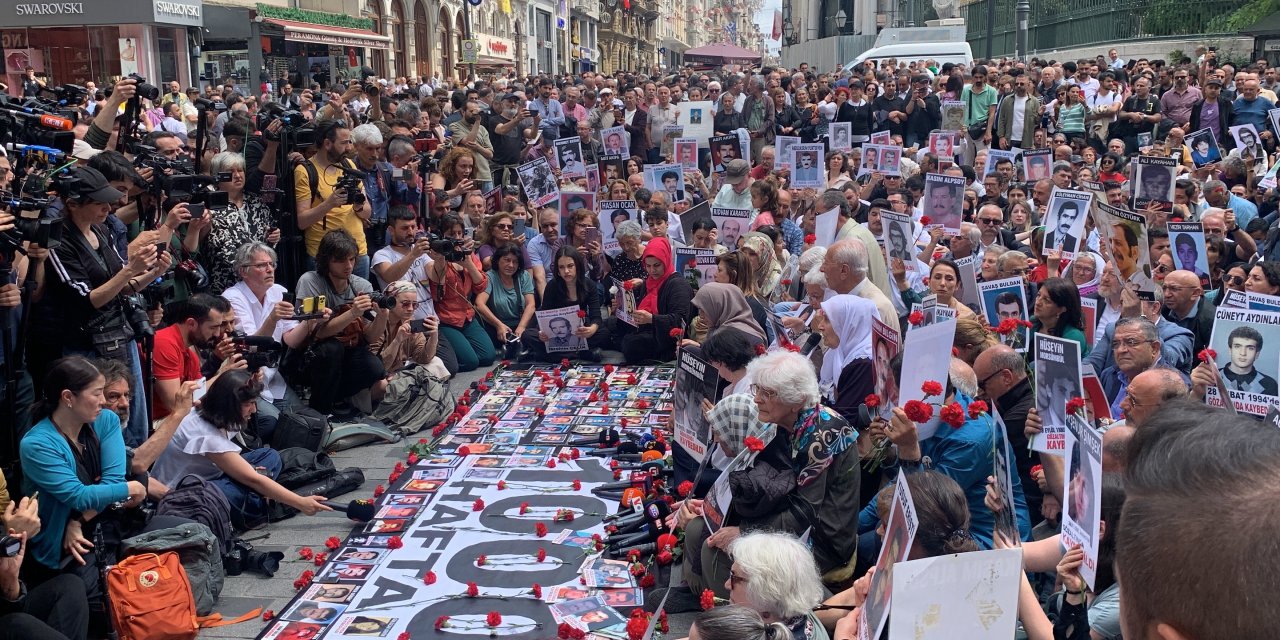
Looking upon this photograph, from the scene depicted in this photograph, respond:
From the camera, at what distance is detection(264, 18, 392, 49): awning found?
30.3 metres

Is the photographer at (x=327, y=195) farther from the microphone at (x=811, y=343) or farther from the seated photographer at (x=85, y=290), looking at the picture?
the microphone at (x=811, y=343)

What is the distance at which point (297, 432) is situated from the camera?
24.1ft

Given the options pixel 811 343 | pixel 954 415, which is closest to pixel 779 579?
pixel 954 415

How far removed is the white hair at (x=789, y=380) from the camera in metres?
5.10

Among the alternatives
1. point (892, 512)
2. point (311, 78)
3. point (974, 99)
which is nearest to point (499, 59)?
point (311, 78)

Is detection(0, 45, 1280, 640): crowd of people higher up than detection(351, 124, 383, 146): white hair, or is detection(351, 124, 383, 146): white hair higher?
detection(351, 124, 383, 146): white hair

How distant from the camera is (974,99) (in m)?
17.0

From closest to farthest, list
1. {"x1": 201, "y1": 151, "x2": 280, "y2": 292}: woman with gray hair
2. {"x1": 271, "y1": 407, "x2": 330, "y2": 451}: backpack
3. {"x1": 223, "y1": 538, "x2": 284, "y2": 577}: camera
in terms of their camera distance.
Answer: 1. {"x1": 223, "y1": 538, "x2": 284, "y2": 577}: camera
2. {"x1": 271, "y1": 407, "x2": 330, "y2": 451}: backpack
3. {"x1": 201, "y1": 151, "x2": 280, "y2": 292}: woman with gray hair

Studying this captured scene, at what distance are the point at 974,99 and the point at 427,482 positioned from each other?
12.2 m

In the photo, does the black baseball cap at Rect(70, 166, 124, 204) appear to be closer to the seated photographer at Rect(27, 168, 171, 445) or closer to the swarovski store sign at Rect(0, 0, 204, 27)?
the seated photographer at Rect(27, 168, 171, 445)

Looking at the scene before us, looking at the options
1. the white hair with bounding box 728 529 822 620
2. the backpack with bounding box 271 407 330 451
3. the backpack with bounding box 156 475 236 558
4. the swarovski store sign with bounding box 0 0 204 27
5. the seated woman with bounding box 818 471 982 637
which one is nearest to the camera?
the seated woman with bounding box 818 471 982 637

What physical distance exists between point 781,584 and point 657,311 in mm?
5792

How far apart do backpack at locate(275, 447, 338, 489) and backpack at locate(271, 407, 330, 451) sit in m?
0.15

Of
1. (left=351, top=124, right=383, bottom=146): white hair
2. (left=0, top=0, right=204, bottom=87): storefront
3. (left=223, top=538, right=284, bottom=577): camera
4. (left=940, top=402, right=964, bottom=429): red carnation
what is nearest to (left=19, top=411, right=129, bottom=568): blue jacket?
(left=223, top=538, right=284, bottom=577): camera
